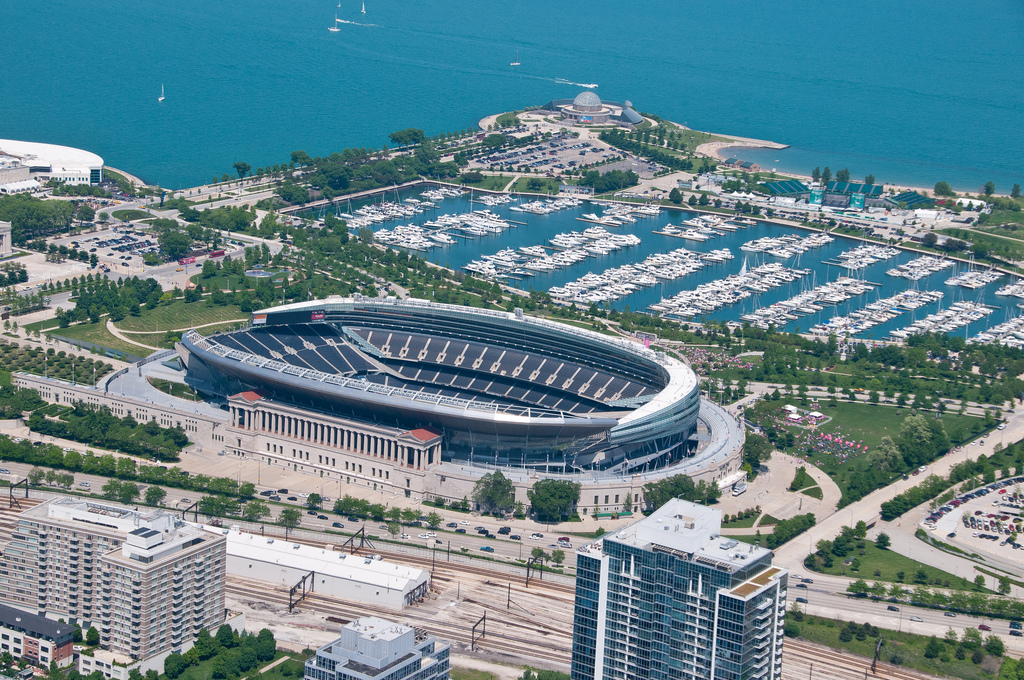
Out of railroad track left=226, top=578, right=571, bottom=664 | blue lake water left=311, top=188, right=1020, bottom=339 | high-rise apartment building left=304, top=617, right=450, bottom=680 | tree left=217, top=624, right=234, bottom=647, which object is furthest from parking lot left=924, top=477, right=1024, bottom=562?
tree left=217, top=624, right=234, bottom=647

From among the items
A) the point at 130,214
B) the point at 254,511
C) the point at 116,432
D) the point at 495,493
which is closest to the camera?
the point at 254,511

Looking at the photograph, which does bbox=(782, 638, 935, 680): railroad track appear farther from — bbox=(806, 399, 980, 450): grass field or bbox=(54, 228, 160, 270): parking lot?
bbox=(54, 228, 160, 270): parking lot

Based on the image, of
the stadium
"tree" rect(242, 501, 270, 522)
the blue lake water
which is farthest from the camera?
the blue lake water

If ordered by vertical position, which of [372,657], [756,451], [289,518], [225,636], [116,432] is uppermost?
[372,657]

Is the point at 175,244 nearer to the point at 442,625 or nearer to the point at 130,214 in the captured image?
the point at 130,214

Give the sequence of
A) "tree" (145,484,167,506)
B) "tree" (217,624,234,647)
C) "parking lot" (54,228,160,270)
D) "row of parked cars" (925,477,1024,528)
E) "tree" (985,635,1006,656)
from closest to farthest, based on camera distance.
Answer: "tree" (217,624,234,647)
"tree" (985,635,1006,656)
"tree" (145,484,167,506)
"row of parked cars" (925,477,1024,528)
"parking lot" (54,228,160,270)

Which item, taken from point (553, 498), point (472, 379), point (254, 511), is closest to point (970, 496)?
point (553, 498)
